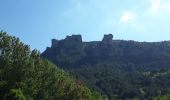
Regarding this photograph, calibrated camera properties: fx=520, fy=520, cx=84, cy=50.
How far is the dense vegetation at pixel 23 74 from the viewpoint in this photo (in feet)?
213

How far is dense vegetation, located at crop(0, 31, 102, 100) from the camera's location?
64812mm

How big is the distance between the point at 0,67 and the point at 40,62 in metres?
8.63

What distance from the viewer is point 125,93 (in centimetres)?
17012

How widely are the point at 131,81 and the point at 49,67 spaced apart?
10592 cm

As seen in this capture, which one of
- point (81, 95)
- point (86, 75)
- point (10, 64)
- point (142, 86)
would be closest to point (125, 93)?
point (142, 86)

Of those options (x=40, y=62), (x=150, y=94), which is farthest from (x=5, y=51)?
(x=150, y=94)

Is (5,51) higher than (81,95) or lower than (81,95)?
higher

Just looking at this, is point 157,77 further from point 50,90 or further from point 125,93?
point 50,90

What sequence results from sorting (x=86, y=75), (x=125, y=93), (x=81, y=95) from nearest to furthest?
(x=81, y=95) → (x=125, y=93) → (x=86, y=75)

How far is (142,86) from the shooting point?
176625 millimetres

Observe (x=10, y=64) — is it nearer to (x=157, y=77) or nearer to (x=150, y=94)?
(x=150, y=94)

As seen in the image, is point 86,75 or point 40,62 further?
point 86,75

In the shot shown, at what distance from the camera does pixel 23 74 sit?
221 ft

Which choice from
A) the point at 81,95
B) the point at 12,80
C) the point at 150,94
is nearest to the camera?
the point at 12,80
